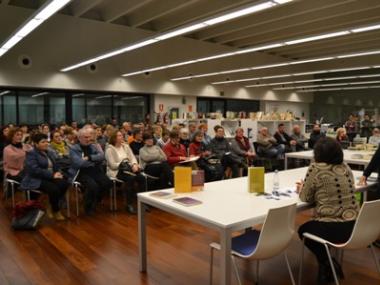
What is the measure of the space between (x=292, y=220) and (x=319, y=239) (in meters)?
0.23

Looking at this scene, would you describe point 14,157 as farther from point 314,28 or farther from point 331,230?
point 314,28

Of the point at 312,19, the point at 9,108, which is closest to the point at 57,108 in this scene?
the point at 9,108

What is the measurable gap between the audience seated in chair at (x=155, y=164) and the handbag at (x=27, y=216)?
5.18 ft

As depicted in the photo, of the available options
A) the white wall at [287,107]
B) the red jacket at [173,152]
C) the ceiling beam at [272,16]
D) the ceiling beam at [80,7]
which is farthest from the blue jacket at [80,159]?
the white wall at [287,107]

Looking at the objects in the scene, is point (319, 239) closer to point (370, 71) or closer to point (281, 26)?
point (281, 26)

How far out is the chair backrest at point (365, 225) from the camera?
2.23 meters

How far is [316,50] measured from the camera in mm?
13227

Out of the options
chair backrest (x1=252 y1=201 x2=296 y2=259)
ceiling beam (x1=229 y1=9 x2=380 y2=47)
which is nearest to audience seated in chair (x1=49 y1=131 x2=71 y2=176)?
chair backrest (x1=252 y1=201 x2=296 y2=259)

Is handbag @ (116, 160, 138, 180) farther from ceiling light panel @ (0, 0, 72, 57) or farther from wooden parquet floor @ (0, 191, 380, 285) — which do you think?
ceiling light panel @ (0, 0, 72, 57)

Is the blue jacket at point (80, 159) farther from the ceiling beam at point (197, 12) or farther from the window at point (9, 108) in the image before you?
the window at point (9, 108)

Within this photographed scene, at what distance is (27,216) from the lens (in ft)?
13.3

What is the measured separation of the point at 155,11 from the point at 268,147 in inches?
184

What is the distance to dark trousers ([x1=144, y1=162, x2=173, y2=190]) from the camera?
5.06 meters

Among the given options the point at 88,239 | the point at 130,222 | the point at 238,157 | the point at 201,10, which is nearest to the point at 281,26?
the point at 201,10
